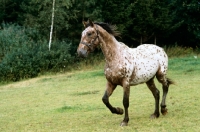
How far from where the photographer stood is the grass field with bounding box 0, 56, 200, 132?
8945 millimetres

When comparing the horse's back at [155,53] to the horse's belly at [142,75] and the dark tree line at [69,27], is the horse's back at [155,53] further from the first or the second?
the dark tree line at [69,27]

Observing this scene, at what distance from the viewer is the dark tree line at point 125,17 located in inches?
1143

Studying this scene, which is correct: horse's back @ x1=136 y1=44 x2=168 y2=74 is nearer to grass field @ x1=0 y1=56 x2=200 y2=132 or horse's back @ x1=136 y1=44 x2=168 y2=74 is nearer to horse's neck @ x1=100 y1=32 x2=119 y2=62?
horse's neck @ x1=100 y1=32 x2=119 y2=62

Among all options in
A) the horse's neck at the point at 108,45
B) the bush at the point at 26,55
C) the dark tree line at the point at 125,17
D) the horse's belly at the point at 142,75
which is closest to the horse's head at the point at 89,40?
the horse's neck at the point at 108,45

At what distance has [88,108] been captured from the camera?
12.1m

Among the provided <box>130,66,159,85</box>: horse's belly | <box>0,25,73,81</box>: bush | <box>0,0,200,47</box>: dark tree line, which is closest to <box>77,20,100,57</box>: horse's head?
<box>130,66,159,85</box>: horse's belly

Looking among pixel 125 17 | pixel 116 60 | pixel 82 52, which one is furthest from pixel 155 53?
pixel 125 17

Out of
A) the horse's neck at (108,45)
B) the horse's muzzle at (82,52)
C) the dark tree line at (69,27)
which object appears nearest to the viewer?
the horse's muzzle at (82,52)

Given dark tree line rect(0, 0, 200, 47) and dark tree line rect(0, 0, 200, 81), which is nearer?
dark tree line rect(0, 0, 200, 81)

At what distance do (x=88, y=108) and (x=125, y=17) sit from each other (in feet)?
63.3

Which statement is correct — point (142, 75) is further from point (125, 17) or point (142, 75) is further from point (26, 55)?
point (125, 17)

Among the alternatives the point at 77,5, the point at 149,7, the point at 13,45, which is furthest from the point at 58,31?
the point at 149,7

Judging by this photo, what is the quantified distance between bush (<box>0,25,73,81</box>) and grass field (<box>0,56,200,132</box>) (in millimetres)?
4487

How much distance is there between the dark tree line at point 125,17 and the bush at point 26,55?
181cm
